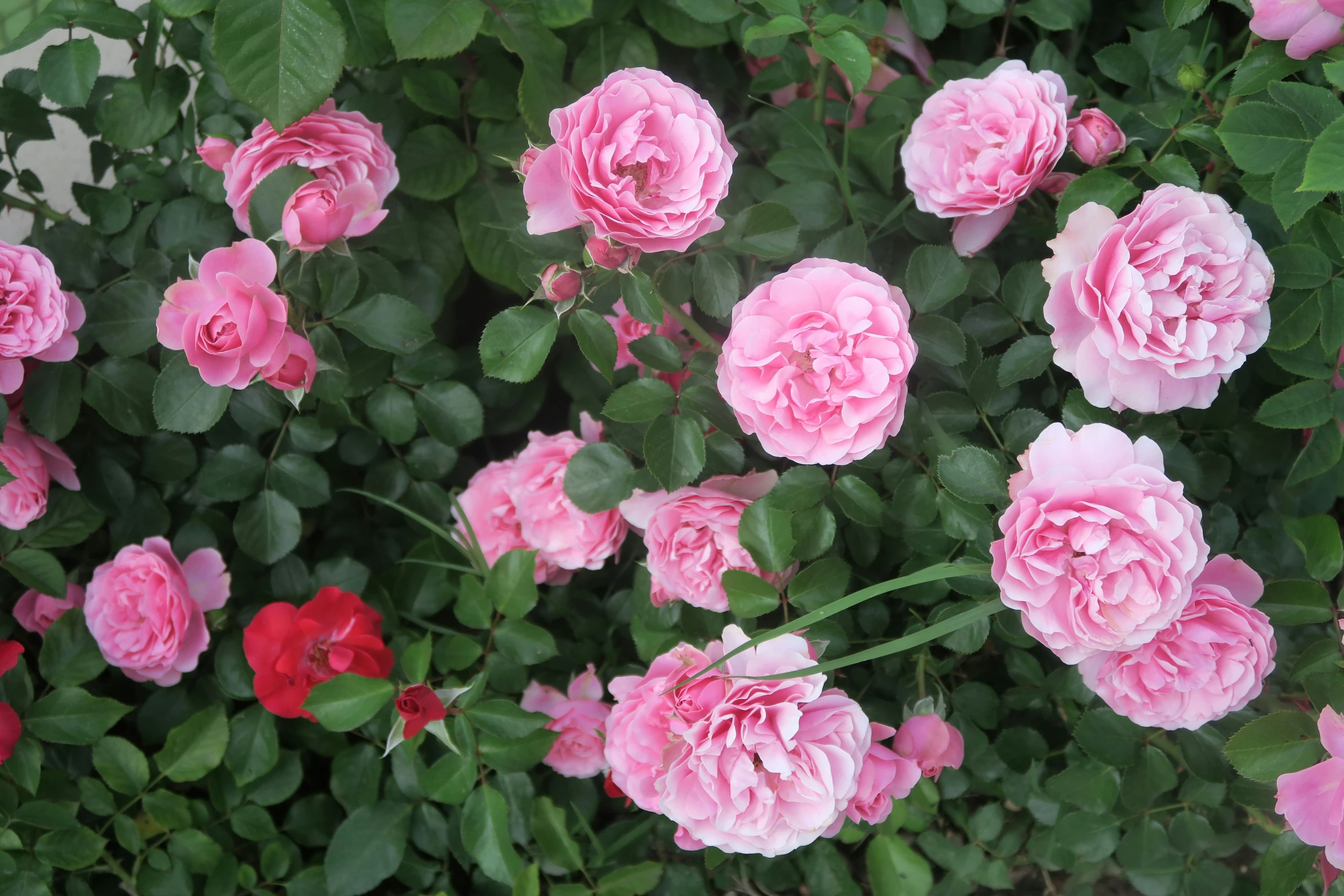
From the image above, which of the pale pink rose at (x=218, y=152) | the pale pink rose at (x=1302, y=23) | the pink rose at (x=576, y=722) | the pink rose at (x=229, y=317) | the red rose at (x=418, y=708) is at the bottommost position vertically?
the pink rose at (x=576, y=722)

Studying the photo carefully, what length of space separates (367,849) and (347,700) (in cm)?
23

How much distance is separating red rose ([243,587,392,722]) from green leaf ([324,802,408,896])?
165mm

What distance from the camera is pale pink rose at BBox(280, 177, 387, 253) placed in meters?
0.86

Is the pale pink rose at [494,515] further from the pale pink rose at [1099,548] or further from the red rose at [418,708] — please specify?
the pale pink rose at [1099,548]

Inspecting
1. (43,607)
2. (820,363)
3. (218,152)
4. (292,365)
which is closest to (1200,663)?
(820,363)

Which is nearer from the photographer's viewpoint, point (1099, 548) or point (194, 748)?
point (1099, 548)

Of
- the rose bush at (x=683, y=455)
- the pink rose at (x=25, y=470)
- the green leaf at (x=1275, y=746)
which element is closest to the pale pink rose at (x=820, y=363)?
the rose bush at (x=683, y=455)

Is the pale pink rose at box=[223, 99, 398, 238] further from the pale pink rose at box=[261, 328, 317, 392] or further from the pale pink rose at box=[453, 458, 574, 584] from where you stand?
the pale pink rose at box=[453, 458, 574, 584]

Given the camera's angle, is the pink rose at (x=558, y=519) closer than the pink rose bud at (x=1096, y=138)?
No

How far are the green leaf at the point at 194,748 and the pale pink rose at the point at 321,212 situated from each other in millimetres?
531

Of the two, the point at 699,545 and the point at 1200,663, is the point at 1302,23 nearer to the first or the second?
the point at 1200,663

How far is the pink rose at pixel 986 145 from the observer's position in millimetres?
840

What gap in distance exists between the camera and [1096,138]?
2.81 feet

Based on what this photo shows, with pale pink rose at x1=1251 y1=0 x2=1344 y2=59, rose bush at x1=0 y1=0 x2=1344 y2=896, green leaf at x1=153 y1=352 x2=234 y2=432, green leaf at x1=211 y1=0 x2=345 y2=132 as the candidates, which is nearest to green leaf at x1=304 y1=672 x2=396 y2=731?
rose bush at x1=0 y1=0 x2=1344 y2=896
